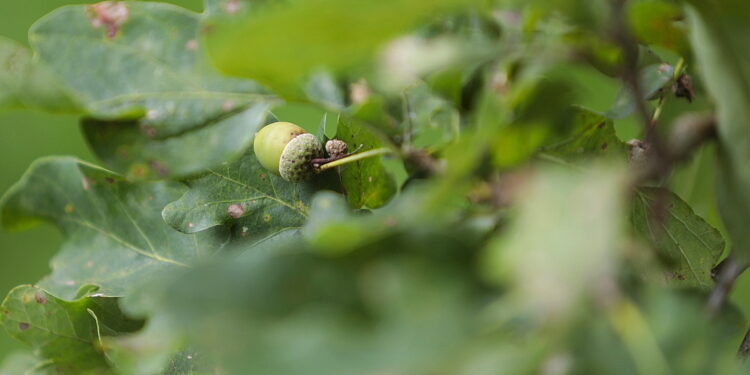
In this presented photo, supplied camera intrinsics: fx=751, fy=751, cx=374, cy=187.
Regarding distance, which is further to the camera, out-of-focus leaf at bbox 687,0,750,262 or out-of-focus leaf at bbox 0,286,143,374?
out-of-focus leaf at bbox 0,286,143,374

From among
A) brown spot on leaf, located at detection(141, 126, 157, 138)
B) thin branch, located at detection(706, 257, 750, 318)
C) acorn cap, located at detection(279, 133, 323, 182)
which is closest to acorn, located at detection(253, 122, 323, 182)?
acorn cap, located at detection(279, 133, 323, 182)

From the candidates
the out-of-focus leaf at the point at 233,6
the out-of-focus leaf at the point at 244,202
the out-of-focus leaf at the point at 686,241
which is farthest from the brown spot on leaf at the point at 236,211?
the out-of-focus leaf at the point at 686,241

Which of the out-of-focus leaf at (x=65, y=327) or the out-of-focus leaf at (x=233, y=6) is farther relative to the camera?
the out-of-focus leaf at (x=65, y=327)

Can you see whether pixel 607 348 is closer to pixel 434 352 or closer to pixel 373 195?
pixel 434 352

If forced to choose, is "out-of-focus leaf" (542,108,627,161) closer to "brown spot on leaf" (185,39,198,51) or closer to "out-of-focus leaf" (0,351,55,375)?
"brown spot on leaf" (185,39,198,51)

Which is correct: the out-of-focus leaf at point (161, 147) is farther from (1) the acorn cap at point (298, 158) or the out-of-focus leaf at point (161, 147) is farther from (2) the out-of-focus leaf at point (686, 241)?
(2) the out-of-focus leaf at point (686, 241)

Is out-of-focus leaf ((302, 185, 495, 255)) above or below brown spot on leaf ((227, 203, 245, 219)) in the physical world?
above
